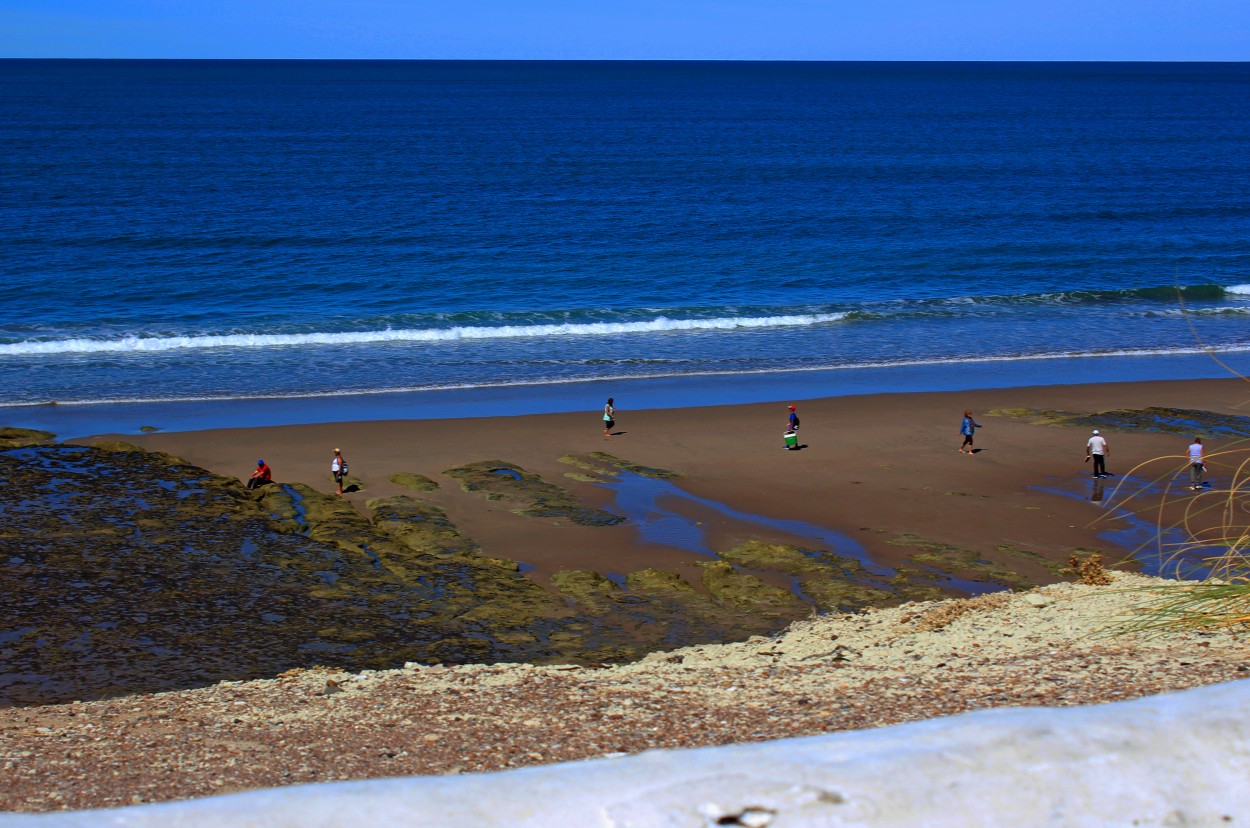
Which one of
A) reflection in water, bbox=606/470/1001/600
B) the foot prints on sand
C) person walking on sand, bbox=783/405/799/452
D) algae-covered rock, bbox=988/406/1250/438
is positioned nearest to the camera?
the foot prints on sand

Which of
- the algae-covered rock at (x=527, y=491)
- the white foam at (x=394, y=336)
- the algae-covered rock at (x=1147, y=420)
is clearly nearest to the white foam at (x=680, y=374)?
the algae-covered rock at (x=1147, y=420)

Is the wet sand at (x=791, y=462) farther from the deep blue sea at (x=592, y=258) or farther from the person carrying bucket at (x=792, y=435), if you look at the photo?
the deep blue sea at (x=592, y=258)

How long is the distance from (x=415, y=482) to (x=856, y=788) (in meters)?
17.2

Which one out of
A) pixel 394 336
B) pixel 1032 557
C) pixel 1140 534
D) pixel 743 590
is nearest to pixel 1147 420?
pixel 1140 534

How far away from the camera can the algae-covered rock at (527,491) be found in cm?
1781

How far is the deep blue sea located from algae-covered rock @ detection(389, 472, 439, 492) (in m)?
8.09

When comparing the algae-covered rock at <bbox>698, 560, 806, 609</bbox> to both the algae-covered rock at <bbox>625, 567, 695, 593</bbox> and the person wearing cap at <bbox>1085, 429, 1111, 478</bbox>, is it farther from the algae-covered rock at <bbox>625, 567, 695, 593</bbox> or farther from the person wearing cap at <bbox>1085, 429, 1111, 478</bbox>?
the person wearing cap at <bbox>1085, 429, 1111, 478</bbox>

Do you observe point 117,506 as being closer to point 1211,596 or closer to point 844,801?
point 1211,596

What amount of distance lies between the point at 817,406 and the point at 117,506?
14.8 meters

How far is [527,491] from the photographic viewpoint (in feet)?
62.2

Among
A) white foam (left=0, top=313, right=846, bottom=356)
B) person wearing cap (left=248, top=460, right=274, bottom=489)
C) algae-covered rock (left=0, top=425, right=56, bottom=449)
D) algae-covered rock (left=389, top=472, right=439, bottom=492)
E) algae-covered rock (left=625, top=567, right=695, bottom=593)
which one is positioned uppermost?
white foam (left=0, top=313, right=846, bottom=356)

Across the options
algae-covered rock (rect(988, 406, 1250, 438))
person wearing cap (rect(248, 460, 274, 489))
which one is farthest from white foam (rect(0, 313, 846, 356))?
person wearing cap (rect(248, 460, 274, 489))

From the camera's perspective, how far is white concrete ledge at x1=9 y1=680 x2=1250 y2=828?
8.11ft

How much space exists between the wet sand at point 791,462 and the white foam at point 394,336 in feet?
30.0
